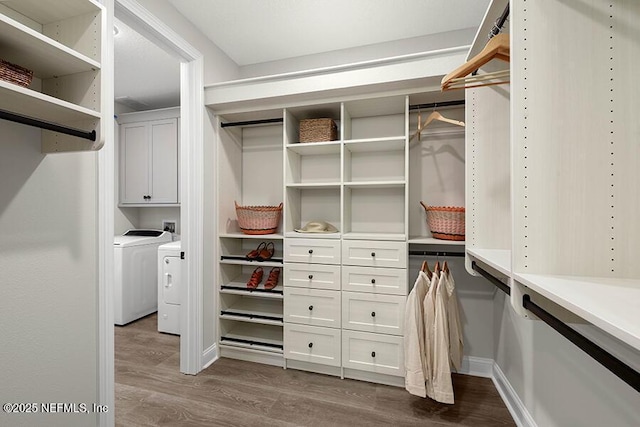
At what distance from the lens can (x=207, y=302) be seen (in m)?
2.38

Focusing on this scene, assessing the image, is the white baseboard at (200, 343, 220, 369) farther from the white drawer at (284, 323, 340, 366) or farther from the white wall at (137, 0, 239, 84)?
the white wall at (137, 0, 239, 84)

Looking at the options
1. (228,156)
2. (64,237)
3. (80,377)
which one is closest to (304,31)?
(228,156)

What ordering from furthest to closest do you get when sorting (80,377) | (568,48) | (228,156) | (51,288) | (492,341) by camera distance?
(228,156) < (492,341) < (80,377) < (51,288) < (568,48)

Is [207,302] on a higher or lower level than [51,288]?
lower

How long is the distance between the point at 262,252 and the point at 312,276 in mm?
563

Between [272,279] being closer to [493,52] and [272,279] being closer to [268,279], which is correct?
[268,279]

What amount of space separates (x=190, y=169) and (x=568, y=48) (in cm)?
219

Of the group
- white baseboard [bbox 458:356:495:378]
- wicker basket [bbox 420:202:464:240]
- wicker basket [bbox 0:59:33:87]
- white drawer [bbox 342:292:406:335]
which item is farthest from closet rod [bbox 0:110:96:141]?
white baseboard [bbox 458:356:495:378]

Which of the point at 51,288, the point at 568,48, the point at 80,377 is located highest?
the point at 568,48

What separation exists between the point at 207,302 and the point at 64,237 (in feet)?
4.05

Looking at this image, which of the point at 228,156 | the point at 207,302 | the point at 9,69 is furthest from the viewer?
the point at 228,156

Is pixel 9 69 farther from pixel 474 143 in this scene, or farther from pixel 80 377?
pixel 474 143

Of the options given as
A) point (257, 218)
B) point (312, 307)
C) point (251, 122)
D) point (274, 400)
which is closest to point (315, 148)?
point (251, 122)

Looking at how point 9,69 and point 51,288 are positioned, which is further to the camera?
point 51,288
